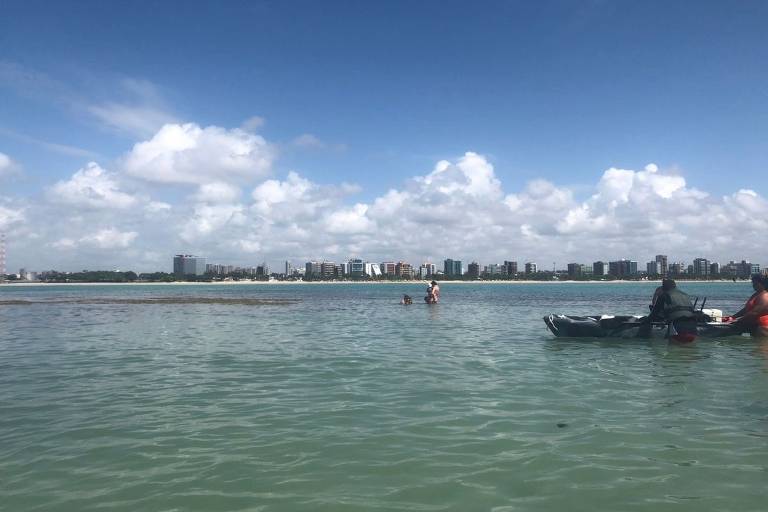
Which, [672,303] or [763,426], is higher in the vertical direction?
[672,303]

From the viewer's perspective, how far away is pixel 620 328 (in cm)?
2403

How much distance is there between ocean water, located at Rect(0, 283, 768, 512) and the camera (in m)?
7.12

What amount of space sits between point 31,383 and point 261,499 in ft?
36.2

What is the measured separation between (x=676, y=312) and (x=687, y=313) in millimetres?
442

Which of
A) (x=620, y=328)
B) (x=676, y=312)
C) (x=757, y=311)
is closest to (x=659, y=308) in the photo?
(x=676, y=312)

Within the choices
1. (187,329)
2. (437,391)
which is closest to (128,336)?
(187,329)

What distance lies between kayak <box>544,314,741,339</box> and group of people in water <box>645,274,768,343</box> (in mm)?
331

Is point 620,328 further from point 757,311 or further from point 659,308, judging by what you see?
point 757,311

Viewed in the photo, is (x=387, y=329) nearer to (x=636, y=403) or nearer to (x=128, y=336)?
(x=128, y=336)

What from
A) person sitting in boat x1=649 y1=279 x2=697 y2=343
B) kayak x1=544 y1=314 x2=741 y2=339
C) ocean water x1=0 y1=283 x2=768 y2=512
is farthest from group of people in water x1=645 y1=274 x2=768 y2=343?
ocean water x1=0 y1=283 x2=768 y2=512

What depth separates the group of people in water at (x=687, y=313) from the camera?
22.2 metres

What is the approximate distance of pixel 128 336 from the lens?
26500mm

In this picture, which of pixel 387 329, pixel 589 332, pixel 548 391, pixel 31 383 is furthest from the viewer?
pixel 387 329

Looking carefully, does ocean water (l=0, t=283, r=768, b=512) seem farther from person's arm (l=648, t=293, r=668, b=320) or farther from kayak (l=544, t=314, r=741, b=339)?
kayak (l=544, t=314, r=741, b=339)
